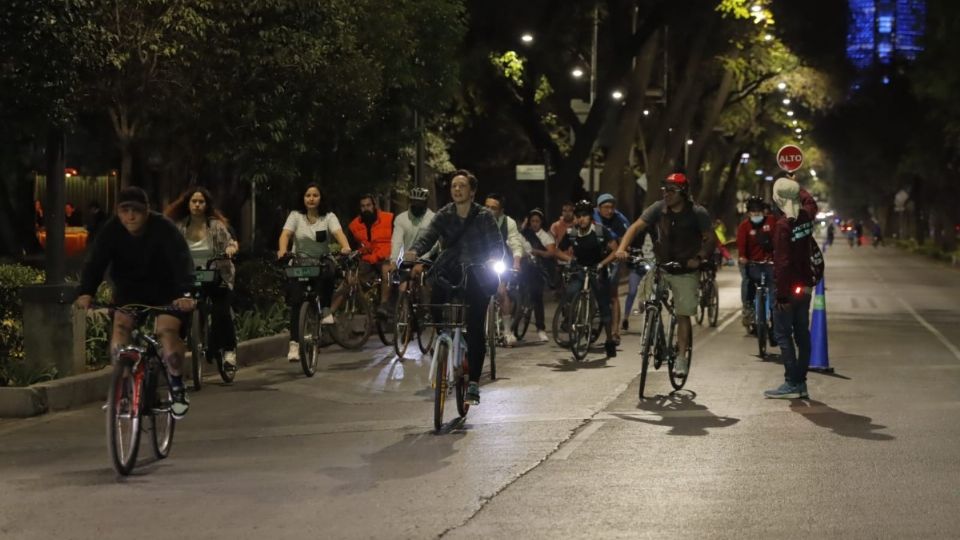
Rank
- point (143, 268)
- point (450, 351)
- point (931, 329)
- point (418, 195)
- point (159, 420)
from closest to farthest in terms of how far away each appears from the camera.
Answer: point (143, 268)
point (159, 420)
point (450, 351)
point (418, 195)
point (931, 329)

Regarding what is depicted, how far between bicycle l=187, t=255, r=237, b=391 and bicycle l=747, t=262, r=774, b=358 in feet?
19.6

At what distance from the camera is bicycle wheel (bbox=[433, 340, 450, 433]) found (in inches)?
405

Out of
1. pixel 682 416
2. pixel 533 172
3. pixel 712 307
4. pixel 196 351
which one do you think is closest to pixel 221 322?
pixel 196 351

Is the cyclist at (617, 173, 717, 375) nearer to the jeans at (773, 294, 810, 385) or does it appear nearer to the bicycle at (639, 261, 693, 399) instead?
the bicycle at (639, 261, 693, 399)

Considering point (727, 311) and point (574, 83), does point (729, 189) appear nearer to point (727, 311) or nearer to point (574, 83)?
point (574, 83)

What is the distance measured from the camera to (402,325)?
15922mm

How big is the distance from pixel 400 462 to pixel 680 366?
4221 millimetres

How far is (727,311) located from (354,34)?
9495 millimetres

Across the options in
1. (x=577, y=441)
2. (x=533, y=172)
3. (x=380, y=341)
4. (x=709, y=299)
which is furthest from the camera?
(x=533, y=172)

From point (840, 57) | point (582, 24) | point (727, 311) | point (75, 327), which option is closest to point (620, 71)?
point (582, 24)

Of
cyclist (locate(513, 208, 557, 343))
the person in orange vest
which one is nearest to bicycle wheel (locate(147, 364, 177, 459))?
the person in orange vest

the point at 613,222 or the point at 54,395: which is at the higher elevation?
the point at 613,222

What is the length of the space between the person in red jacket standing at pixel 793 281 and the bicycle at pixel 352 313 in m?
5.56

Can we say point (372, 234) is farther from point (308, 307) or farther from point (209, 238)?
point (209, 238)
